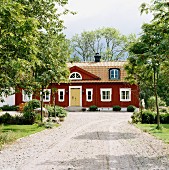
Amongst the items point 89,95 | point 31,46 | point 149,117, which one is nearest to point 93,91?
point 89,95

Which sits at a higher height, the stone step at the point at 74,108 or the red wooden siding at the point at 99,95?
the red wooden siding at the point at 99,95

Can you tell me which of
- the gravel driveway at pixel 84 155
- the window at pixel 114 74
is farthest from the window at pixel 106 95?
the gravel driveway at pixel 84 155

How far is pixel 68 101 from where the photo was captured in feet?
145

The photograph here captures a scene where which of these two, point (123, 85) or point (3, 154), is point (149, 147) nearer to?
point (3, 154)

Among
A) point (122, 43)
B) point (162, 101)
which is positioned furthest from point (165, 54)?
point (122, 43)

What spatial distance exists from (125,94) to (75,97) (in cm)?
649

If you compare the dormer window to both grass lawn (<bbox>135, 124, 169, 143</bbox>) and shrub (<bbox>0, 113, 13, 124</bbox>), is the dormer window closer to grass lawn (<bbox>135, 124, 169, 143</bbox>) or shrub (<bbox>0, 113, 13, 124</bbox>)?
shrub (<bbox>0, 113, 13, 124</bbox>)

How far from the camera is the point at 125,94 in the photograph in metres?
44.1

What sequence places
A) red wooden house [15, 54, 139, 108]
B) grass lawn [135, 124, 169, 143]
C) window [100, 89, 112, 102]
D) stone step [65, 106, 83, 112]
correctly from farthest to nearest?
window [100, 89, 112, 102] < red wooden house [15, 54, 139, 108] < stone step [65, 106, 83, 112] < grass lawn [135, 124, 169, 143]

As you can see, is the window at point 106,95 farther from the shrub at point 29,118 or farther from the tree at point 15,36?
the tree at point 15,36

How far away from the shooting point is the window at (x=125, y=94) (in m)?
43.9

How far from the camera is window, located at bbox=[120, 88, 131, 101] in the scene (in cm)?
4388

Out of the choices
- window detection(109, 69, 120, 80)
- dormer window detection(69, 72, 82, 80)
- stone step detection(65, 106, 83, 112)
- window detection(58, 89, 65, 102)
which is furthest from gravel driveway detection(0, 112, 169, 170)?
window detection(109, 69, 120, 80)

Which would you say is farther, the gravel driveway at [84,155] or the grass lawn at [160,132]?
the grass lawn at [160,132]
